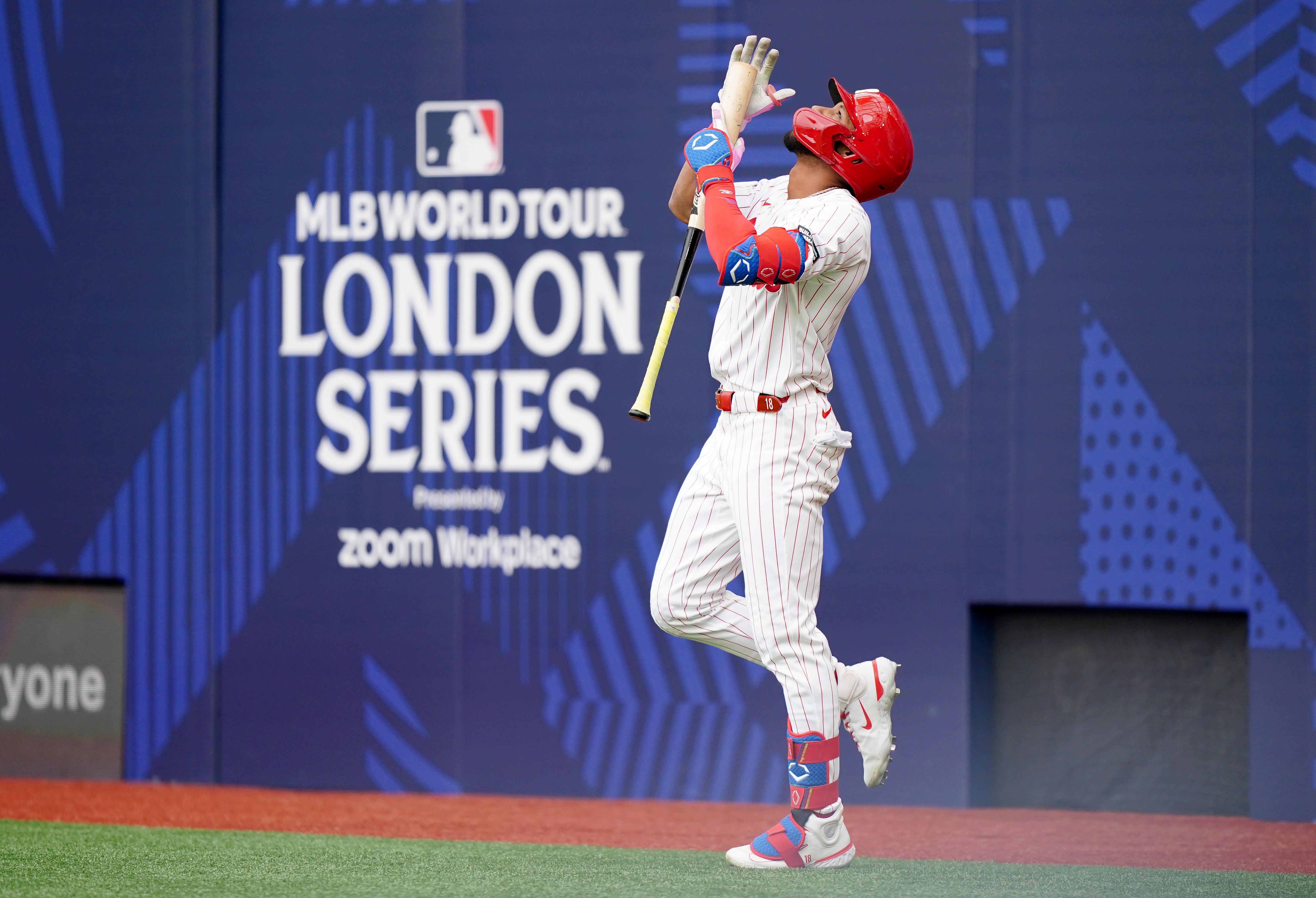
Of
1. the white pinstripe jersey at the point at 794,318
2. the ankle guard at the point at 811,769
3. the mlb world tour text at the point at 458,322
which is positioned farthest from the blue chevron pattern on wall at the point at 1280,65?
the ankle guard at the point at 811,769

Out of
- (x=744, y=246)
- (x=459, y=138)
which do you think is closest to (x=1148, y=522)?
(x=744, y=246)

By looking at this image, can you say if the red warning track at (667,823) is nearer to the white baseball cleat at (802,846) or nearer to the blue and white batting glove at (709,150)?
the white baseball cleat at (802,846)

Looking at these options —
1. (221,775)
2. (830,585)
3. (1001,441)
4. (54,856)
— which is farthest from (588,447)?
(54,856)

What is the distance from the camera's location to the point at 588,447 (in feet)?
15.5

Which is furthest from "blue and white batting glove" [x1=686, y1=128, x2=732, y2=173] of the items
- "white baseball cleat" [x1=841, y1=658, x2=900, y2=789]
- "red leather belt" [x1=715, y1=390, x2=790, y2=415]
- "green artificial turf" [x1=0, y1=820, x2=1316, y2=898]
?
"green artificial turf" [x1=0, y1=820, x2=1316, y2=898]

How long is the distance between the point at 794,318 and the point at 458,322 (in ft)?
5.71

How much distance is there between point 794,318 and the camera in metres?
3.32

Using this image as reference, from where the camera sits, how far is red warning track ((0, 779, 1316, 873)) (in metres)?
3.77

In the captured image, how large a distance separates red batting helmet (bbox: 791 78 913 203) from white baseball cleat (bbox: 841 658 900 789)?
3.53 feet

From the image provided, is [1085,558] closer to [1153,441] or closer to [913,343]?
[1153,441]

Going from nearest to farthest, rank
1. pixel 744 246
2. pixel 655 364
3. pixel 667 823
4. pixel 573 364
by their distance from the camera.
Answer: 1. pixel 744 246
2. pixel 655 364
3. pixel 667 823
4. pixel 573 364

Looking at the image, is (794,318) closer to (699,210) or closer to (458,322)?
(699,210)

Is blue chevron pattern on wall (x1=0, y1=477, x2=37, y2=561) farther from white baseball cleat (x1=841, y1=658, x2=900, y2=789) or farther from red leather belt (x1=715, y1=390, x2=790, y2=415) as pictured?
white baseball cleat (x1=841, y1=658, x2=900, y2=789)

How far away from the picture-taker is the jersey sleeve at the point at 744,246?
3068 mm
